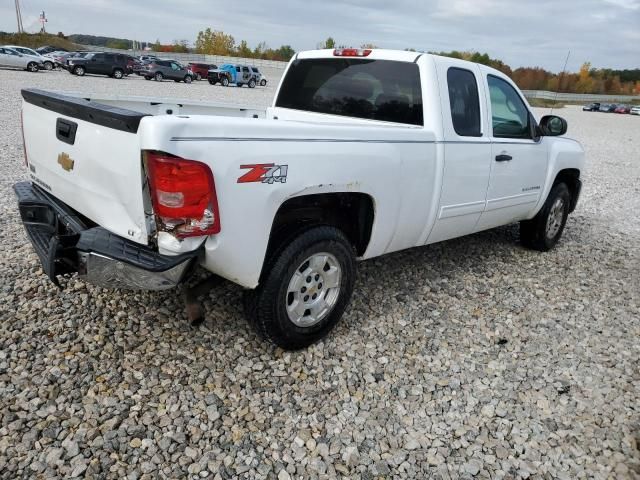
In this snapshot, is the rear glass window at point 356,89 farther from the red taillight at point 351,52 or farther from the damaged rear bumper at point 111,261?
the damaged rear bumper at point 111,261

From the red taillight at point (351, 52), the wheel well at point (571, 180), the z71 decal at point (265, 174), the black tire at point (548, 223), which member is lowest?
the black tire at point (548, 223)

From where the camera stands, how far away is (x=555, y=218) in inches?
232

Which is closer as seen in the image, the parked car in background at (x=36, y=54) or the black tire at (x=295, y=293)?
the black tire at (x=295, y=293)

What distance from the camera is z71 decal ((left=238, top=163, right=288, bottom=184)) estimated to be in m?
2.58

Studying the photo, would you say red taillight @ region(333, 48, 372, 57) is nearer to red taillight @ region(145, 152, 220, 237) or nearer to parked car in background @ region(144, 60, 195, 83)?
red taillight @ region(145, 152, 220, 237)

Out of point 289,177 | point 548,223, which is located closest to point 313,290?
point 289,177

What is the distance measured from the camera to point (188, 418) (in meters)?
2.71

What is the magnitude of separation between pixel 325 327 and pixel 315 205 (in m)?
0.85

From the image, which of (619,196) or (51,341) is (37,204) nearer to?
(51,341)

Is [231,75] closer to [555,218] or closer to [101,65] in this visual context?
[101,65]

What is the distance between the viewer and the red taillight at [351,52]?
418 cm

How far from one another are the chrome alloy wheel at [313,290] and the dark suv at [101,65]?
30345 millimetres

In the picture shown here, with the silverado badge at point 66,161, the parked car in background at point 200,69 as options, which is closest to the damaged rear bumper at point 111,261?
the silverado badge at point 66,161

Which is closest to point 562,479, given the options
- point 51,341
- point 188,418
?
point 188,418
